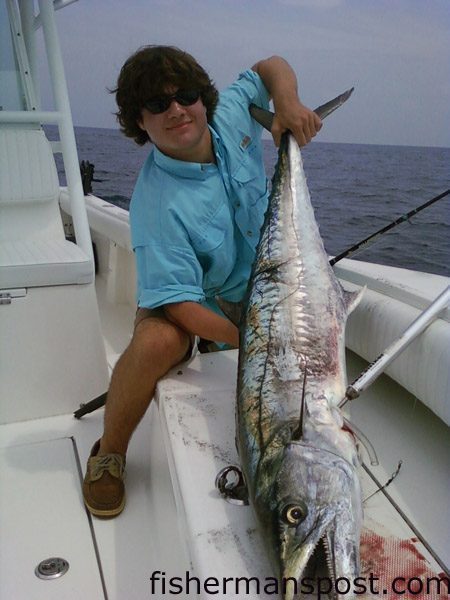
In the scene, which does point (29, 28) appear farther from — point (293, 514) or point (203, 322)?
point (293, 514)

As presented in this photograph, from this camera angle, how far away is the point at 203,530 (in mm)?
1142

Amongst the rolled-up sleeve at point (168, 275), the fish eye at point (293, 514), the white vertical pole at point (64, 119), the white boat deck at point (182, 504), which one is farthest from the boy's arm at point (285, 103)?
the fish eye at point (293, 514)

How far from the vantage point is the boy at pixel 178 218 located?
169cm

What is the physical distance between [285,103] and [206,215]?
21.6 inches

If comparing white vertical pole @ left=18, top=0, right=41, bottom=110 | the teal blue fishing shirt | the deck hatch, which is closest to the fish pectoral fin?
the teal blue fishing shirt

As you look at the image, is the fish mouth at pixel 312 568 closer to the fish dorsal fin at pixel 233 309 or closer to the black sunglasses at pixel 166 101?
the fish dorsal fin at pixel 233 309

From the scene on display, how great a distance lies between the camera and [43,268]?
215cm

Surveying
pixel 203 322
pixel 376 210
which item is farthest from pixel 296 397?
pixel 376 210

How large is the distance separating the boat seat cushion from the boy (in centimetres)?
46

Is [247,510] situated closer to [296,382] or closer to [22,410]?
[296,382]

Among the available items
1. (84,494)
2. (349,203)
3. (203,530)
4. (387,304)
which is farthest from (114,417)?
(349,203)

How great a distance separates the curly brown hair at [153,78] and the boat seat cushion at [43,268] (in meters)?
0.62

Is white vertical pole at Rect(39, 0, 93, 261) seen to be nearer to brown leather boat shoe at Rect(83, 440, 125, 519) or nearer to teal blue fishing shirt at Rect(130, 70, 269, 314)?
teal blue fishing shirt at Rect(130, 70, 269, 314)

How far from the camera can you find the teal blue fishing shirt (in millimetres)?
1737
